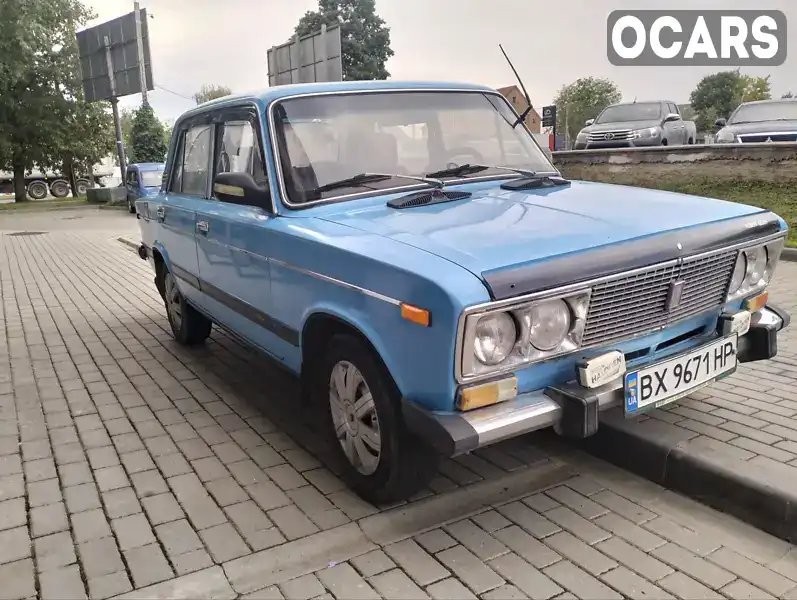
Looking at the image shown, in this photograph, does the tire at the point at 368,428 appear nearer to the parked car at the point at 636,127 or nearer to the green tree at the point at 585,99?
the parked car at the point at 636,127

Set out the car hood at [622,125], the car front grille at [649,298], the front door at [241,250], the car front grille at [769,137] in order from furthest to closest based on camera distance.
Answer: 1. the car hood at [622,125]
2. the car front grille at [769,137]
3. the front door at [241,250]
4. the car front grille at [649,298]

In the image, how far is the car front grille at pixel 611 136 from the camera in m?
14.7

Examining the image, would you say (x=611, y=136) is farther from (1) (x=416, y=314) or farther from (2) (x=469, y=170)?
(1) (x=416, y=314)

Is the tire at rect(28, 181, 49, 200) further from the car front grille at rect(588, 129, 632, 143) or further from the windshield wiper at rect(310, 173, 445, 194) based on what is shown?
the windshield wiper at rect(310, 173, 445, 194)

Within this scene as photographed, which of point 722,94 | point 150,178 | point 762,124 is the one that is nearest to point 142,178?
point 150,178

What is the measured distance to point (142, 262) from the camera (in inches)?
460

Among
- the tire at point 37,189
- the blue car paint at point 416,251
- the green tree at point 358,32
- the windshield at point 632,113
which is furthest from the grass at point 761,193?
the green tree at point 358,32

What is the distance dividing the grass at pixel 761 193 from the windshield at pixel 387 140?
263 inches

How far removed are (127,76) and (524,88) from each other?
18869 millimetres

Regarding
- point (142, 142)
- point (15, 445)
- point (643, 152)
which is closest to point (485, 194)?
point (15, 445)

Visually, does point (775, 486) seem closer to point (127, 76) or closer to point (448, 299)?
point (448, 299)

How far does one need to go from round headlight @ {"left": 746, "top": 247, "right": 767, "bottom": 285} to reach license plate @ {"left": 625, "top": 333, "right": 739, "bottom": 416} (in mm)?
391

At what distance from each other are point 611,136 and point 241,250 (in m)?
12.7

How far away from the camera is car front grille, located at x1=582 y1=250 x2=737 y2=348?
279 centimetres
